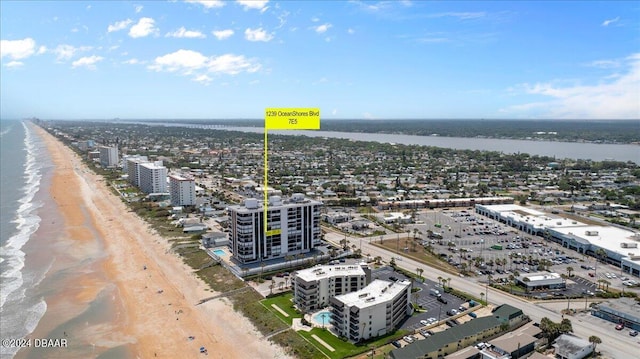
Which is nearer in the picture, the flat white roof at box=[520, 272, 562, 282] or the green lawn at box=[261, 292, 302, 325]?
the green lawn at box=[261, 292, 302, 325]

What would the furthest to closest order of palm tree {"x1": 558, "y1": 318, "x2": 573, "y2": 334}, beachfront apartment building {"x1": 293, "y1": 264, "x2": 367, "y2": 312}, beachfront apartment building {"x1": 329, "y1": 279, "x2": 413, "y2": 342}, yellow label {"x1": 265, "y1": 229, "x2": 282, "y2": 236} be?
yellow label {"x1": 265, "y1": 229, "x2": 282, "y2": 236} < beachfront apartment building {"x1": 293, "y1": 264, "x2": 367, "y2": 312} < palm tree {"x1": 558, "y1": 318, "x2": 573, "y2": 334} < beachfront apartment building {"x1": 329, "y1": 279, "x2": 413, "y2": 342}

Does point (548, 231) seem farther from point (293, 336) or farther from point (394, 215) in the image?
point (293, 336)

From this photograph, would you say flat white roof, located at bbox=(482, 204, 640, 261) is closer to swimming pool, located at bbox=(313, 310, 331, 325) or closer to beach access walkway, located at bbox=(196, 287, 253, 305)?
swimming pool, located at bbox=(313, 310, 331, 325)

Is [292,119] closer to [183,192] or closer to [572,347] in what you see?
[572,347]

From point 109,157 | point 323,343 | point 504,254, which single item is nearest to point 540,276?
point 504,254

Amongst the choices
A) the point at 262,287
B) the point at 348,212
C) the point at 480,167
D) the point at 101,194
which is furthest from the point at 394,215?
the point at 480,167

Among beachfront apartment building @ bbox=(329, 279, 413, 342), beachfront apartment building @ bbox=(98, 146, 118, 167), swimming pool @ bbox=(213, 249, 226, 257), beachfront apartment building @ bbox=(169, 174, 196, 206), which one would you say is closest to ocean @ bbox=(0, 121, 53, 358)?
beachfront apartment building @ bbox=(98, 146, 118, 167)
